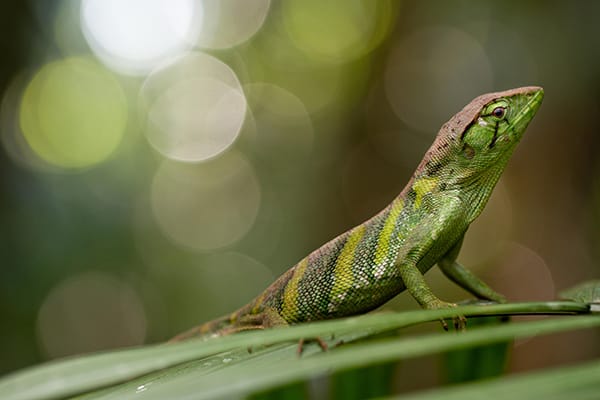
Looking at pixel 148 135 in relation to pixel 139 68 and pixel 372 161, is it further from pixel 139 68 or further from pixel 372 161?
pixel 372 161

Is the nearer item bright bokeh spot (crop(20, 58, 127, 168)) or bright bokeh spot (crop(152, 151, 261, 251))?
bright bokeh spot (crop(20, 58, 127, 168))

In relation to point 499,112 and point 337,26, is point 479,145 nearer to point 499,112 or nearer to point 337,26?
point 499,112

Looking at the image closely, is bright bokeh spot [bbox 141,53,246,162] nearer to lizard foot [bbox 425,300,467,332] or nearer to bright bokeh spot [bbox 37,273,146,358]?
bright bokeh spot [bbox 37,273,146,358]

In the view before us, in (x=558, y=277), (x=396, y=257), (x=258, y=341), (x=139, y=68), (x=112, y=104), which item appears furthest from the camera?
(x=139, y=68)

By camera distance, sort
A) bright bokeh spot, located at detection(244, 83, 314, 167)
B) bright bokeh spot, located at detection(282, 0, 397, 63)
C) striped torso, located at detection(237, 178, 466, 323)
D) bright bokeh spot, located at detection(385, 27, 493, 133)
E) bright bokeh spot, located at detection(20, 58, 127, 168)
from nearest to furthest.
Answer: striped torso, located at detection(237, 178, 466, 323)
bright bokeh spot, located at detection(385, 27, 493, 133)
bright bokeh spot, located at detection(282, 0, 397, 63)
bright bokeh spot, located at detection(20, 58, 127, 168)
bright bokeh spot, located at detection(244, 83, 314, 167)

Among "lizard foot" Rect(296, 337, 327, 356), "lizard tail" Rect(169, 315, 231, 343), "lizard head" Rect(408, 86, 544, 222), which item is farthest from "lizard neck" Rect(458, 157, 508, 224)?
"lizard tail" Rect(169, 315, 231, 343)

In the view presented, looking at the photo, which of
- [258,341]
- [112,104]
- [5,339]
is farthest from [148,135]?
[258,341]

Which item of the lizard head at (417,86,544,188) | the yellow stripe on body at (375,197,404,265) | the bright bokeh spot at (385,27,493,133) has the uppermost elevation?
the bright bokeh spot at (385,27,493,133)

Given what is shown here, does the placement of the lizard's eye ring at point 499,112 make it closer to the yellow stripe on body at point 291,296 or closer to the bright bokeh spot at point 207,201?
the yellow stripe on body at point 291,296
